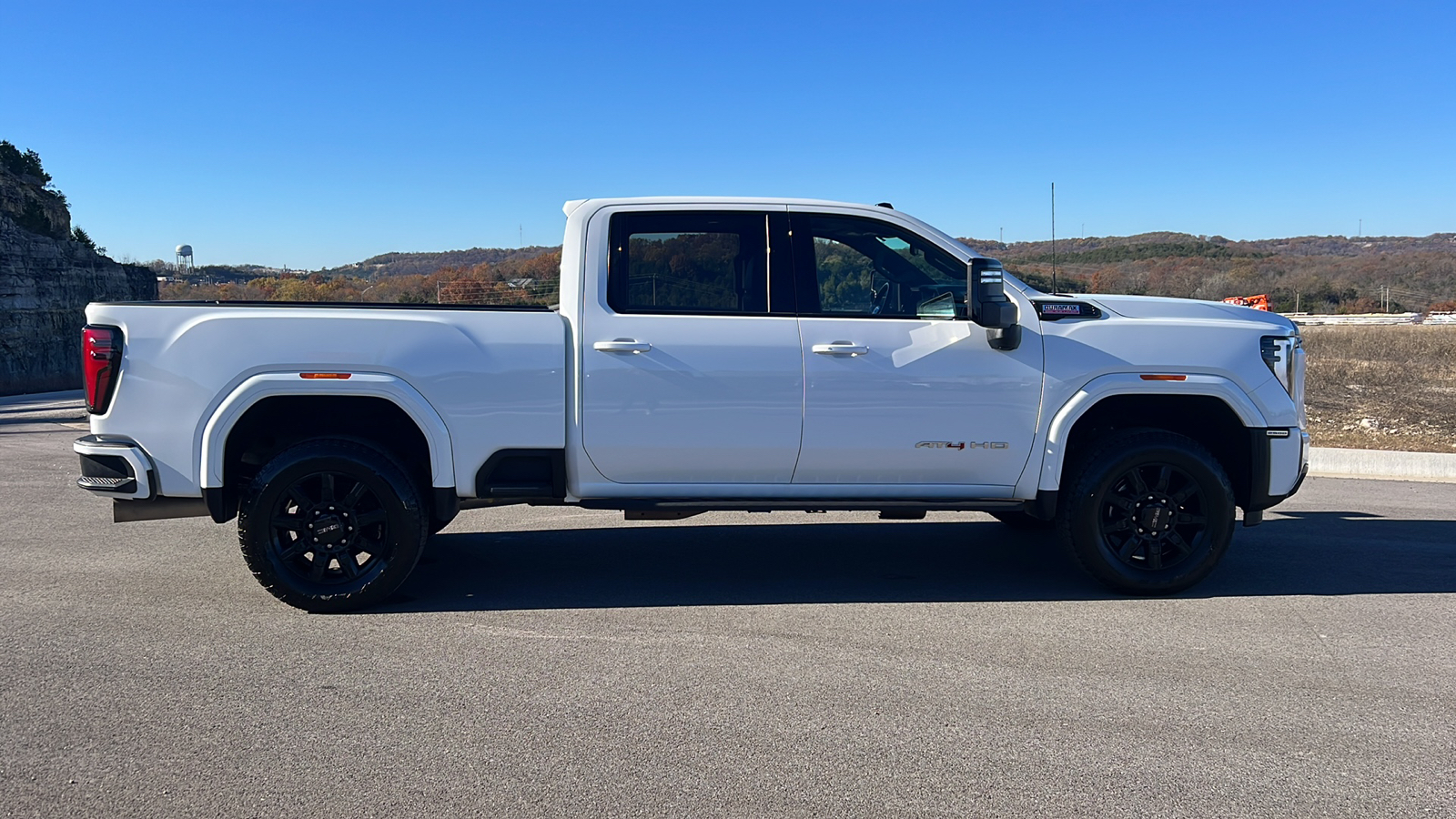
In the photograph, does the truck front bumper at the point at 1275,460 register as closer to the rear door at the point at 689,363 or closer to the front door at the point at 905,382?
the front door at the point at 905,382

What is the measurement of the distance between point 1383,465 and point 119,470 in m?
10.7

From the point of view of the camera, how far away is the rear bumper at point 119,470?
5.32m

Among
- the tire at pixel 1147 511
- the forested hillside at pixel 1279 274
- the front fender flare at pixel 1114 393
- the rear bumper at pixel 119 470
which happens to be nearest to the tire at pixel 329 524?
the rear bumper at pixel 119 470

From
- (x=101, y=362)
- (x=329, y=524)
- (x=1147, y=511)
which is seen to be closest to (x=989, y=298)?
(x=1147, y=511)

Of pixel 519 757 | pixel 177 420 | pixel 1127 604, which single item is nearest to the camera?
pixel 519 757

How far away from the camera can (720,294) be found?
5.74 metres

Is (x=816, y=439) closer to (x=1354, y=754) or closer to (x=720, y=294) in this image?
(x=720, y=294)

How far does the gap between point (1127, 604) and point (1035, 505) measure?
2.35 feet

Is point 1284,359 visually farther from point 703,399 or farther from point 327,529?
point 327,529

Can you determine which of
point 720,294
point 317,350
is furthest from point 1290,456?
point 317,350

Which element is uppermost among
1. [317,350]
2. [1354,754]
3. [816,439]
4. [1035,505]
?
[317,350]

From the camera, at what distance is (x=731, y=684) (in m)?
4.42

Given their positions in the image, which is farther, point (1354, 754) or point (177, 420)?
point (177, 420)

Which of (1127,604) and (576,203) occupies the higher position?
(576,203)
